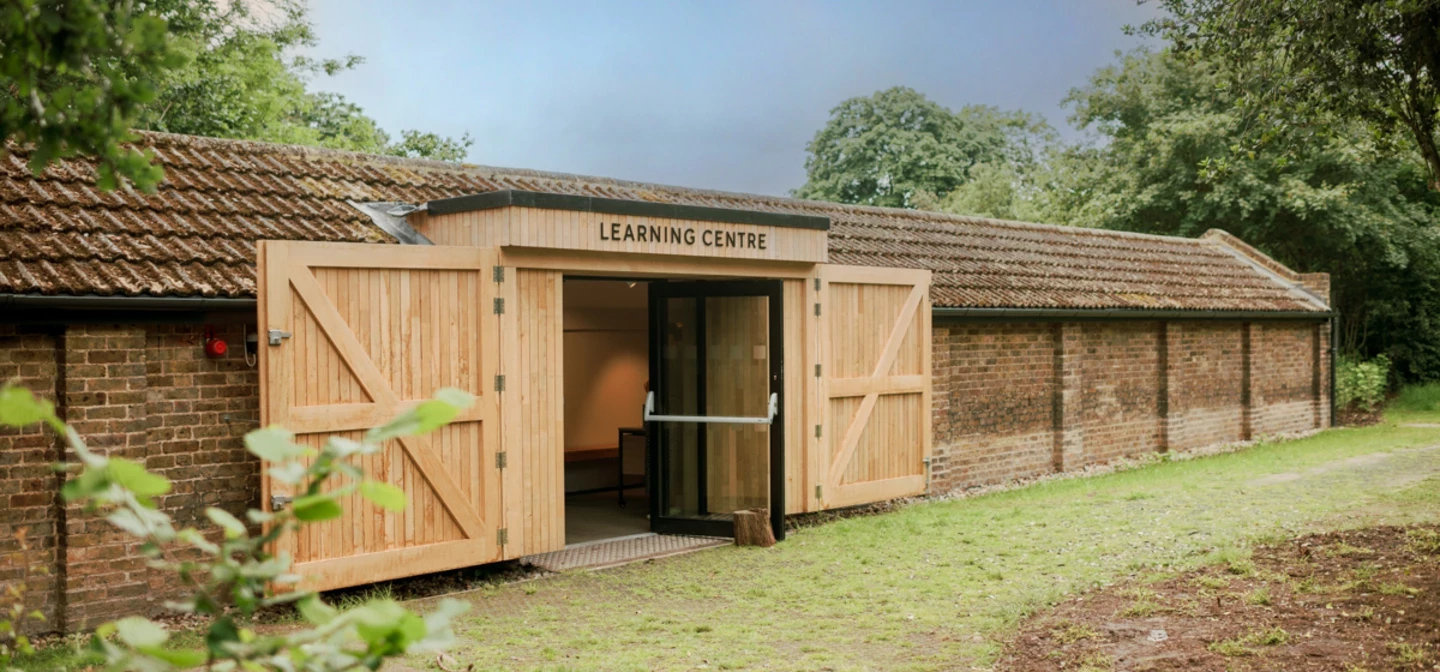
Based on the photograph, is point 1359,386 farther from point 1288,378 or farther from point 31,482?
point 31,482

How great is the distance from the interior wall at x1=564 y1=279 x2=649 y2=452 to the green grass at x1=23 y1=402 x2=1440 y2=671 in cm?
537

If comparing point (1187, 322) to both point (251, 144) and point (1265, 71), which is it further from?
point (251, 144)

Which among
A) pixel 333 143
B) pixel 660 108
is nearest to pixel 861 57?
pixel 660 108

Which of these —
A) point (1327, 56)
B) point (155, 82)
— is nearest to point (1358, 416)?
point (1327, 56)

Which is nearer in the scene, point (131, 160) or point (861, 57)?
point (131, 160)

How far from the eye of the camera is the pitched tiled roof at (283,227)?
23.8 ft

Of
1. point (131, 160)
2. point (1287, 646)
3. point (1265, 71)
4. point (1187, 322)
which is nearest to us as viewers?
point (131, 160)

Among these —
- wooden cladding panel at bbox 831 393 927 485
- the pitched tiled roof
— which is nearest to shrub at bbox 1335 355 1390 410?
the pitched tiled roof

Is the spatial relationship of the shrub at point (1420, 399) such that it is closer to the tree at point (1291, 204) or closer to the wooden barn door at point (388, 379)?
the tree at point (1291, 204)

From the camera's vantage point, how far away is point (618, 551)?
9727mm

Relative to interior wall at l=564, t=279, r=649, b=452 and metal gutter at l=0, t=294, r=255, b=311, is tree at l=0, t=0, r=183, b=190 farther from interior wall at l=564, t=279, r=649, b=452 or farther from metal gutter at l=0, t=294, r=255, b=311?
interior wall at l=564, t=279, r=649, b=452

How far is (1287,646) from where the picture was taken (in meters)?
6.25

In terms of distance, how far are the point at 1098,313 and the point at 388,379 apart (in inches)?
395

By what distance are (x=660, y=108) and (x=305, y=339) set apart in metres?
72.2
